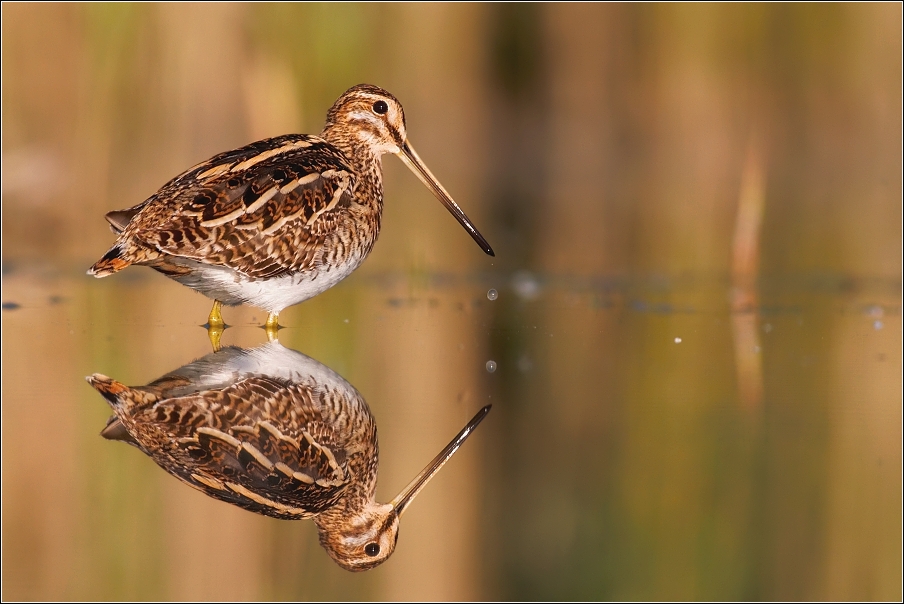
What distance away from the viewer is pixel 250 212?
20.1 ft

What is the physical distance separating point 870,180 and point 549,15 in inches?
159

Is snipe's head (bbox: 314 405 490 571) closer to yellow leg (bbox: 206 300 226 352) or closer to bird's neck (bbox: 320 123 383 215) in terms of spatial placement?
yellow leg (bbox: 206 300 226 352)

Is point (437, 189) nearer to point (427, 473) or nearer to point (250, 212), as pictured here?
point (250, 212)

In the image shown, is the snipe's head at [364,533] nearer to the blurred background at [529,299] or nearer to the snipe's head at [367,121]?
the blurred background at [529,299]

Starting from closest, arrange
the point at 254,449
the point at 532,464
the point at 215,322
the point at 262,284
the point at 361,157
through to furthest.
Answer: the point at 254,449 < the point at 532,464 < the point at 262,284 < the point at 215,322 < the point at 361,157

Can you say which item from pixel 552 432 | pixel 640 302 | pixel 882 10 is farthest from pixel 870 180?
pixel 552 432

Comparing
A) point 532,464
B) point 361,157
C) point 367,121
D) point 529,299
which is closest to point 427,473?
point 532,464

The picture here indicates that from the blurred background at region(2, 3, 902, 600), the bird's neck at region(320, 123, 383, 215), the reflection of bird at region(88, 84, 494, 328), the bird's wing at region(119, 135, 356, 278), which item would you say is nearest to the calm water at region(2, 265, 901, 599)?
the blurred background at region(2, 3, 902, 600)

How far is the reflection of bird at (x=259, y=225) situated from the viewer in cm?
590

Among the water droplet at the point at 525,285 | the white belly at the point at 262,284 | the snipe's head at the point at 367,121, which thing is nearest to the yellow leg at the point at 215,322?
the white belly at the point at 262,284

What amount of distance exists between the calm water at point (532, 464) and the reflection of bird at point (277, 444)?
0.06 metres

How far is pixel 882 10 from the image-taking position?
42.5 ft

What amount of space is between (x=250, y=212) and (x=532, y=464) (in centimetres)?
212

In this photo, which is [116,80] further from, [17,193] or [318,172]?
[318,172]
